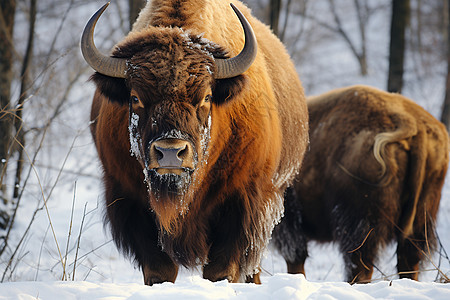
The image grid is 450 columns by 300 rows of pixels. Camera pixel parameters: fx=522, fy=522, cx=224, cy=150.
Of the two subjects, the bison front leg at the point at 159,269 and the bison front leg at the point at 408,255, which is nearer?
the bison front leg at the point at 159,269

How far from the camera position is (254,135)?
4066 millimetres

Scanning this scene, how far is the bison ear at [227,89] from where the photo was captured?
12.5 ft

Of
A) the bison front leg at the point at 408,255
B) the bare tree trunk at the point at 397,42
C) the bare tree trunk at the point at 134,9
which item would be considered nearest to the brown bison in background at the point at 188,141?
the bison front leg at the point at 408,255

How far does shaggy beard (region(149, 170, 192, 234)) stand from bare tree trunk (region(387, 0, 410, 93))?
723cm

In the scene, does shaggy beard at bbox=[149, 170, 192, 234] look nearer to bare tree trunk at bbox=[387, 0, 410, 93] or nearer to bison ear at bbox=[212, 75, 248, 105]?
bison ear at bbox=[212, 75, 248, 105]

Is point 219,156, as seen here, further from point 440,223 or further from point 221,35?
point 440,223

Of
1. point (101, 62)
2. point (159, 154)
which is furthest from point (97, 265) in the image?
point (159, 154)

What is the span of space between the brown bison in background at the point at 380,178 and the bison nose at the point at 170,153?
9.58 feet

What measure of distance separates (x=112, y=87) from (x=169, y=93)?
53 cm

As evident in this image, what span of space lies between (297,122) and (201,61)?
6.82 feet

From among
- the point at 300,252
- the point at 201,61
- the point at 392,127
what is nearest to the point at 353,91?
the point at 392,127

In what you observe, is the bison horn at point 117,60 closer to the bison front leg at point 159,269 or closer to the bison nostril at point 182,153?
the bison nostril at point 182,153

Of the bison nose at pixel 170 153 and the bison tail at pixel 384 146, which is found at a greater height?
the bison nose at pixel 170 153

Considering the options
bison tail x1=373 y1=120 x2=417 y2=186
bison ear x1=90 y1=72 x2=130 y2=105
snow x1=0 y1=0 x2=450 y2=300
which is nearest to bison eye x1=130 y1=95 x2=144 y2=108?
bison ear x1=90 y1=72 x2=130 y2=105
